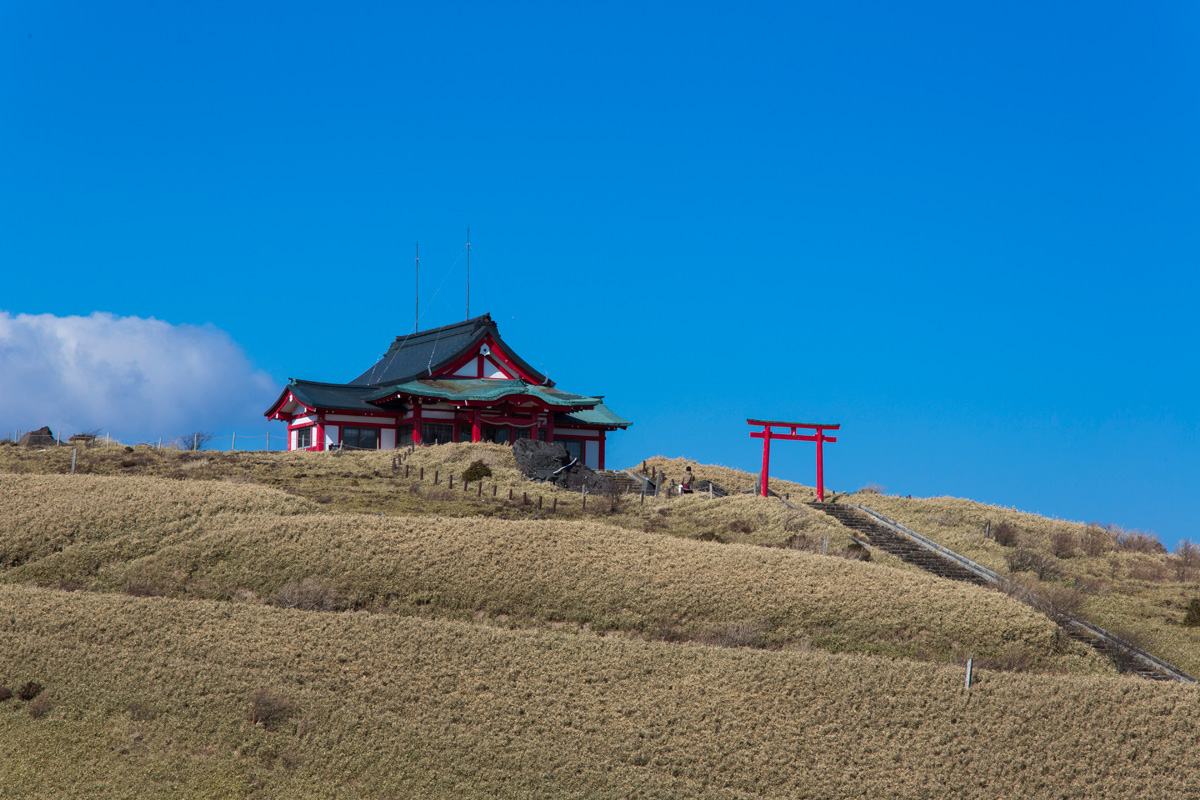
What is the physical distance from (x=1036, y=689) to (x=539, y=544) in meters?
15.4

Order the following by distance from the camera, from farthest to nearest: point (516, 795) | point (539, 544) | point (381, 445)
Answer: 1. point (381, 445)
2. point (539, 544)
3. point (516, 795)

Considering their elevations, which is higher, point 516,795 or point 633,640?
point 633,640

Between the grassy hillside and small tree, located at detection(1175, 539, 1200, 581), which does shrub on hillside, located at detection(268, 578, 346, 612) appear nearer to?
the grassy hillside

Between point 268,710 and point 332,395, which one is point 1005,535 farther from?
point 332,395

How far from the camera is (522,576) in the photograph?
31.9 metres

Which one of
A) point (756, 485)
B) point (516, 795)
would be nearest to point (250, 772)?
point (516, 795)

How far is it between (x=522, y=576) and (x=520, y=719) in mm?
8223

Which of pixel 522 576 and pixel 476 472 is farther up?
pixel 476 472

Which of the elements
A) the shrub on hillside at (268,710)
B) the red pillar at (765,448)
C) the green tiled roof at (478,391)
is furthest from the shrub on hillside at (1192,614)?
the green tiled roof at (478,391)

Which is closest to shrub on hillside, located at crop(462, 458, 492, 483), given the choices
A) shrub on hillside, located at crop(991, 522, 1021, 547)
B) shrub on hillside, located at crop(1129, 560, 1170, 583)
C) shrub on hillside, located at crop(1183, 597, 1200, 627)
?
shrub on hillside, located at crop(991, 522, 1021, 547)

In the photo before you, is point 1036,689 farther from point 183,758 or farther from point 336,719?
point 183,758

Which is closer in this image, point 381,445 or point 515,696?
point 515,696

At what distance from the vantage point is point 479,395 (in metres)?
58.0

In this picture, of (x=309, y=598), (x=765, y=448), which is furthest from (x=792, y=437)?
(x=309, y=598)
